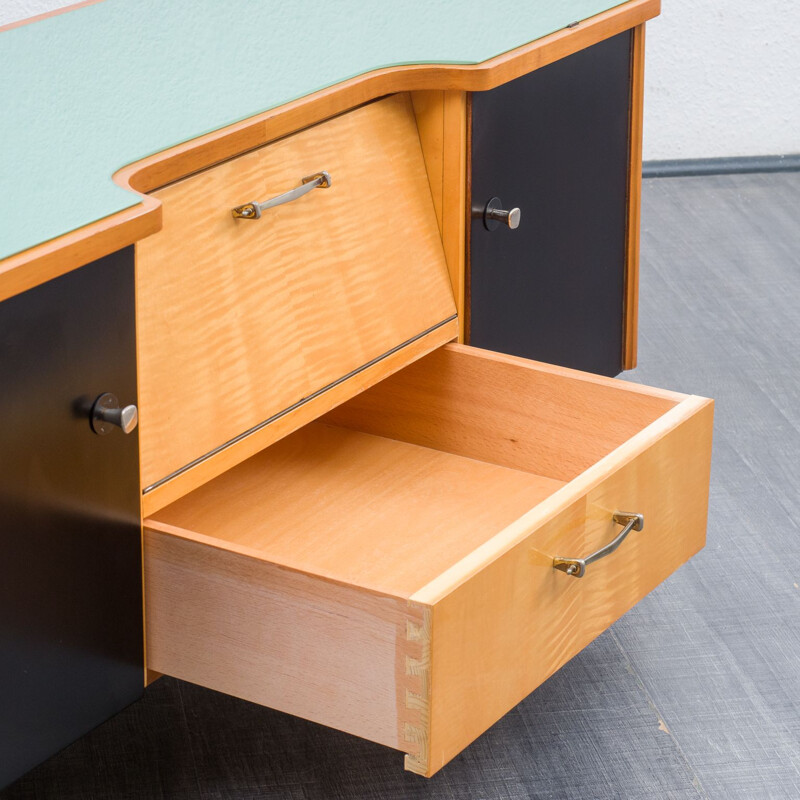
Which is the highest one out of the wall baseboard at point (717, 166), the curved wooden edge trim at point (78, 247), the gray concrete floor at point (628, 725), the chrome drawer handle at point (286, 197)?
the curved wooden edge trim at point (78, 247)

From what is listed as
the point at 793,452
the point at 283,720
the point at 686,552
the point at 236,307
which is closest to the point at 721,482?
the point at 793,452

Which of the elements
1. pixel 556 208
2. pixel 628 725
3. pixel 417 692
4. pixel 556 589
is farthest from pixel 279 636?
pixel 556 208

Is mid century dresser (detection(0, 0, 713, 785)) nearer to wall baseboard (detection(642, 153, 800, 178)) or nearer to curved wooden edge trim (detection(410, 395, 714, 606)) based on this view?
curved wooden edge trim (detection(410, 395, 714, 606))

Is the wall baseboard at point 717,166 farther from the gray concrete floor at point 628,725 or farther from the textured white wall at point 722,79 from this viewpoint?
the gray concrete floor at point 628,725

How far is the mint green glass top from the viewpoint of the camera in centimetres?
91

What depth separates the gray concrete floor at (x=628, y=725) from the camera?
3.83 feet

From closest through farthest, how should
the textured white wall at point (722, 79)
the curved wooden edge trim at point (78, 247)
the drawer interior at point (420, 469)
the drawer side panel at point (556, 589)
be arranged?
the curved wooden edge trim at point (78, 247)
the drawer side panel at point (556, 589)
the drawer interior at point (420, 469)
the textured white wall at point (722, 79)

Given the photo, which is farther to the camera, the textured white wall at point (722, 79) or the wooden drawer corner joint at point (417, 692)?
the textured white wall at point (722, 79)

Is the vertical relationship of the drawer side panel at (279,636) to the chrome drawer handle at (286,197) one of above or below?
below

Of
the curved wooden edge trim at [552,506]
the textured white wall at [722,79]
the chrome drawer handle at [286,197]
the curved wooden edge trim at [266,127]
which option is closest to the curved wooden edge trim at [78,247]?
the curved wooden edge trim at [266,127]

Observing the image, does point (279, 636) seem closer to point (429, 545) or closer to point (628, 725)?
point (429, 545)

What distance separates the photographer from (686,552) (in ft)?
3.81

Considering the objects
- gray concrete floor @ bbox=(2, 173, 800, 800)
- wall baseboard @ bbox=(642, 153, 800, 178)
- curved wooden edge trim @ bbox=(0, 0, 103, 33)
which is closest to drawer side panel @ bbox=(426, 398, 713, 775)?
gray concrete floor @ bbox=(2, 173, 800, 800)

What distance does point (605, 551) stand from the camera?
1007 millimetres
